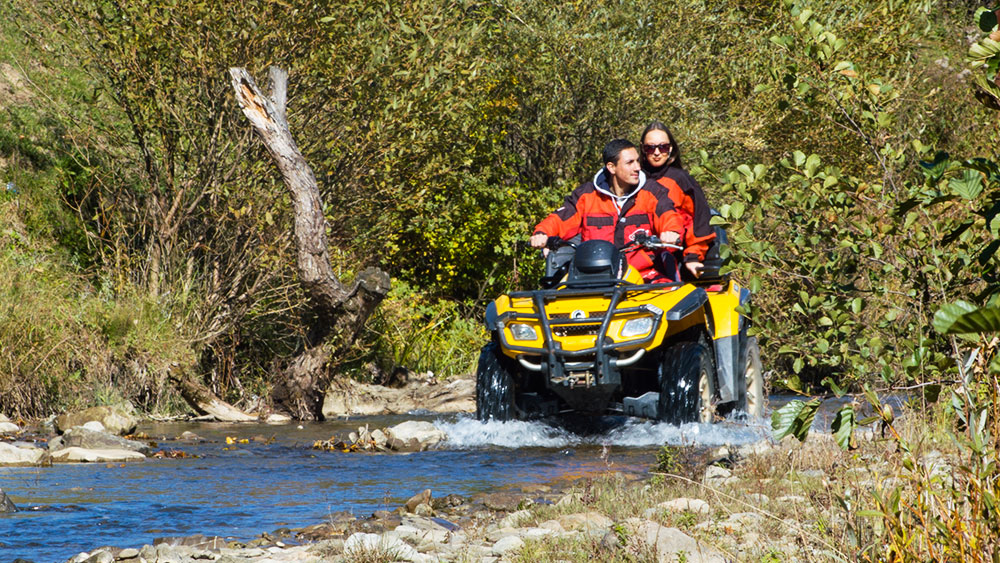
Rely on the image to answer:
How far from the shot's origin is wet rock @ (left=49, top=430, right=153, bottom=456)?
796cm

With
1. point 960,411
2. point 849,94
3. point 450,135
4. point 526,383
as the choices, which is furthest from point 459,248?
point 960,411

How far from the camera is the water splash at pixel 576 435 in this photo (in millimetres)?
8148

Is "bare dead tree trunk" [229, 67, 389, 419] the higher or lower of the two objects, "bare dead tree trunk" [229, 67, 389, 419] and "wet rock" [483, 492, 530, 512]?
the higher

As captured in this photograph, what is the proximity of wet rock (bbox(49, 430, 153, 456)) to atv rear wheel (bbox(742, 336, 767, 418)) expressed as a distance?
4.30 m

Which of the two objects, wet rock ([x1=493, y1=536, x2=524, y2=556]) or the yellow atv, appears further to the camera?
the yellow atv

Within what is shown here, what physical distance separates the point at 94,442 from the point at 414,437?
6.95 feet

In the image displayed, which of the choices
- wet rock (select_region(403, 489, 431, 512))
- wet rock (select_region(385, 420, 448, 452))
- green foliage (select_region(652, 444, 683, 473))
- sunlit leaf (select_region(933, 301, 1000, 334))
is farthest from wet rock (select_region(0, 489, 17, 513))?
sunlit leaf (select_region(933, 301, 1000, 334))

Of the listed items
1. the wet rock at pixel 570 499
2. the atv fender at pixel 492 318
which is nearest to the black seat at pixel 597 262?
the atv fender at pixel 492 318

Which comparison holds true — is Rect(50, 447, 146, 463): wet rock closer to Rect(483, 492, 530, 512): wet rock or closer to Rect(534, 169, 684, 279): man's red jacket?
Rect(483, 492, 530, 512): wet rock

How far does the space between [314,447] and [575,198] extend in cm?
263

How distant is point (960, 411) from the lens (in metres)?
2.73

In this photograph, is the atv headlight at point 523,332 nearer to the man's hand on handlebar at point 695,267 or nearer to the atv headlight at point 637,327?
the atv headlight at point 637,327

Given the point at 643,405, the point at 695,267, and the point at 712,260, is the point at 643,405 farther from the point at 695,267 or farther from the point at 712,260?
the point at 712,260


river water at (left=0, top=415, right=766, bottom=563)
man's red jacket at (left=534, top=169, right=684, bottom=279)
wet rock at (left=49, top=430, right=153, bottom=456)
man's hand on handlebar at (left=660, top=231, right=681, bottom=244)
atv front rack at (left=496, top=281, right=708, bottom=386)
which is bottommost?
river water at (left=0, top=415, right=766, bottom=563)
